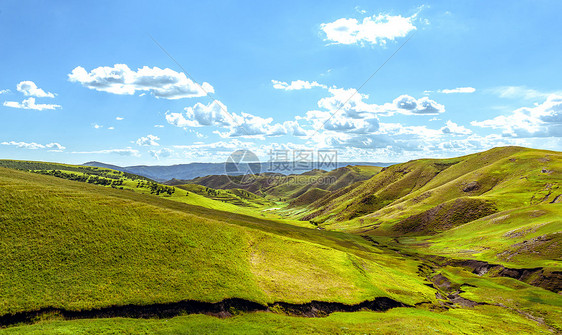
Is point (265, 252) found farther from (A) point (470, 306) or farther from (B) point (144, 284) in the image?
(A) point (470, 306)

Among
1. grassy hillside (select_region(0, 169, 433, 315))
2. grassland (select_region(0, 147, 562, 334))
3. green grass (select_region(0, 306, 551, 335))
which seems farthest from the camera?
grassy hillside (select_region(0, 169, 433, 315))

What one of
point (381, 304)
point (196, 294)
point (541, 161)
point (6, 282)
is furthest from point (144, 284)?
point (541, 161)

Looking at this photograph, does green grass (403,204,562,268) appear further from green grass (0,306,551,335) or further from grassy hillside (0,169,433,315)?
grassy hillside (0,169,433,315)

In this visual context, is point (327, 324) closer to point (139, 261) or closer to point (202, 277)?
point (202, 277)

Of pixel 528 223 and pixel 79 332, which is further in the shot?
pixel 528 223

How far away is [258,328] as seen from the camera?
36.5 metres

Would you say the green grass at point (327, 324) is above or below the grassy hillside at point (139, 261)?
below

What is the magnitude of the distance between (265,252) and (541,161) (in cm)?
24212

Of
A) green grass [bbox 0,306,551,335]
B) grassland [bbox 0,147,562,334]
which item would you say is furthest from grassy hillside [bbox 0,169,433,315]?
green grass [bbox 0,306,551,335]

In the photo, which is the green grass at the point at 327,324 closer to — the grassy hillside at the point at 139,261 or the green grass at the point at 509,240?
the grassy hillside at the point at 139,261

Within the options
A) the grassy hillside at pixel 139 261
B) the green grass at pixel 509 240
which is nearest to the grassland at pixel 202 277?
the grassy hillside at pixel 139 261

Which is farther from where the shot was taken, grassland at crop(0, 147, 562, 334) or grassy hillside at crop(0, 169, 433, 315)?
grassy hillside at crop(0, 169, 433, 315)

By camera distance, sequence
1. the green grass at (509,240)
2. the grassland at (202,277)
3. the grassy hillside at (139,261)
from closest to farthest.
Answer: the grassland at (202,277) → the grassy hillside at (139,261) → the green grass at (509,240)

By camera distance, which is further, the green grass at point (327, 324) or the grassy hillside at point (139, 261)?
the grassy hillside at point (139, 261)
